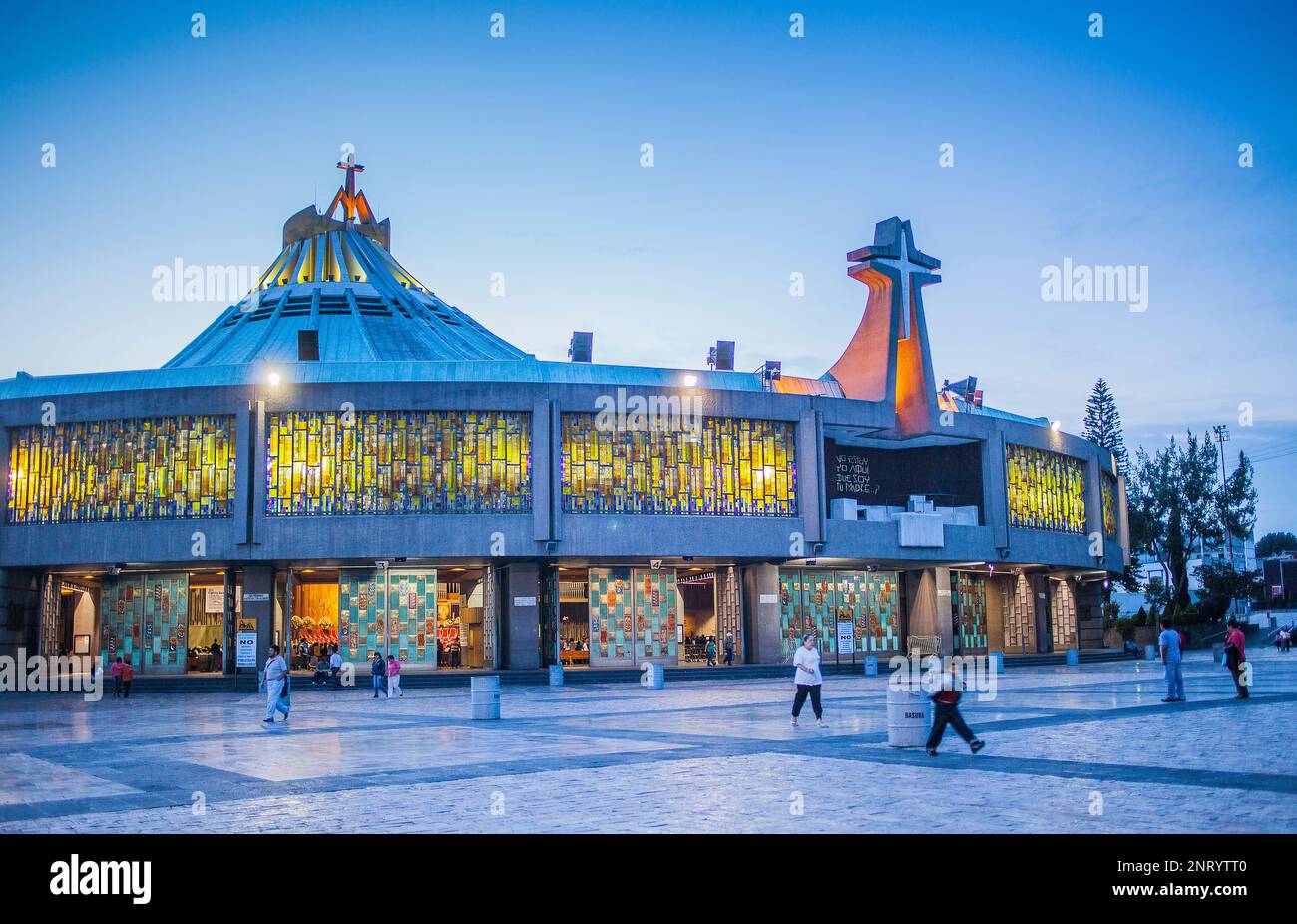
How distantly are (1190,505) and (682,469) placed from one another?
4947 centimetres

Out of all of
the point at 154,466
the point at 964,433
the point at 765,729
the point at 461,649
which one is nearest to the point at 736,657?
the point at 461,649

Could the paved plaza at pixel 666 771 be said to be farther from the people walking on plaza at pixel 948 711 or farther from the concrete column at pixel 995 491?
the concrete column at pixel 995 491

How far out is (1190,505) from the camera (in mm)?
80438

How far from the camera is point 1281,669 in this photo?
37.6m

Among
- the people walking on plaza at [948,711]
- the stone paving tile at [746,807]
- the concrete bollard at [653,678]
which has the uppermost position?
the people walking on plaza at [948,711]

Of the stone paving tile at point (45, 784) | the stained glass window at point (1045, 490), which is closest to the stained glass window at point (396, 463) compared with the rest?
the stained glass window at point (1045, 490)

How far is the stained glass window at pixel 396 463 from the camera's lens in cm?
4388

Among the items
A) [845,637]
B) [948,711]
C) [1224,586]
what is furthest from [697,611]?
[1224,586]

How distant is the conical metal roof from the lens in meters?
55.8

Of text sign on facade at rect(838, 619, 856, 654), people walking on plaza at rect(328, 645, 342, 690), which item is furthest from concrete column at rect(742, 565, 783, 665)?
people walking on plaza at rect(328, 645, 342, 690)

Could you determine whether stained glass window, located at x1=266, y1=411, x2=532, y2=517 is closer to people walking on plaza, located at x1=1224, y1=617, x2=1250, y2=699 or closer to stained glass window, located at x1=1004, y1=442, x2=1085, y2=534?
stained glass window, located at x1=1004, y1=442, x2=1085, y2=534

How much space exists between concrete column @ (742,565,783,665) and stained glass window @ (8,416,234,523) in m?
20.7

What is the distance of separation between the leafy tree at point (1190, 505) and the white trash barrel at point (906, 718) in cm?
7159
